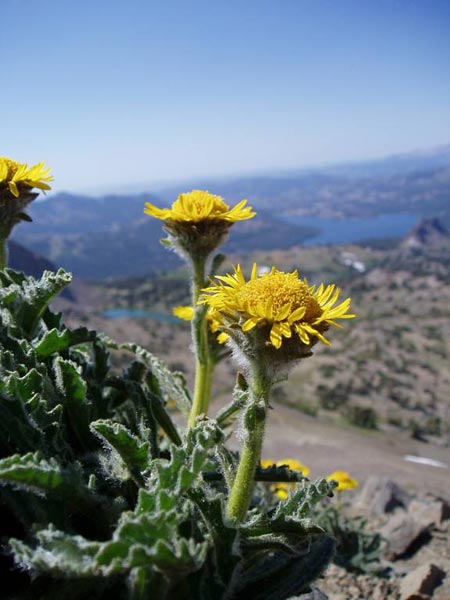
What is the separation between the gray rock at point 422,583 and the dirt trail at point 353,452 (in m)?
8.40

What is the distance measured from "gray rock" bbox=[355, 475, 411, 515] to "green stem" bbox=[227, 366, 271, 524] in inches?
271

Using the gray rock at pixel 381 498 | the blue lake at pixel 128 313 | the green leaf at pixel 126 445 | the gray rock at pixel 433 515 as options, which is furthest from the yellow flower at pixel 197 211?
the blue lake at pixel 128 313

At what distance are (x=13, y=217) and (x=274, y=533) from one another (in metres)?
2.77

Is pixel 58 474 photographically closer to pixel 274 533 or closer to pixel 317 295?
pixel 274 533

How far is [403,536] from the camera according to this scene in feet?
21.4

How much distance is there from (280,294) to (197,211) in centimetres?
127

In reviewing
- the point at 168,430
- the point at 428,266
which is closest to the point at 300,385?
the point at 168,430

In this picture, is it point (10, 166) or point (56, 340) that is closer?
point (56, 340)

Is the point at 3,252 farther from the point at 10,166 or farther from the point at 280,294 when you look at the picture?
the point at 280,294

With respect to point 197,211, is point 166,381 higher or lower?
lower

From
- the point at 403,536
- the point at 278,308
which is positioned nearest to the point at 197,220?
the point at 278,308

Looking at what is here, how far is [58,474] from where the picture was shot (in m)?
2.17

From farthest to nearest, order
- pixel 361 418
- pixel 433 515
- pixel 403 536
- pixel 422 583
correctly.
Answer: pixel 361 418 < pixel 433 515 < pixel 403 536 < pixel 422 583

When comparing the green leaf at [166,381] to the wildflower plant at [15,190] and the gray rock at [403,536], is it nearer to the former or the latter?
the wildflower plant at [15,190]
